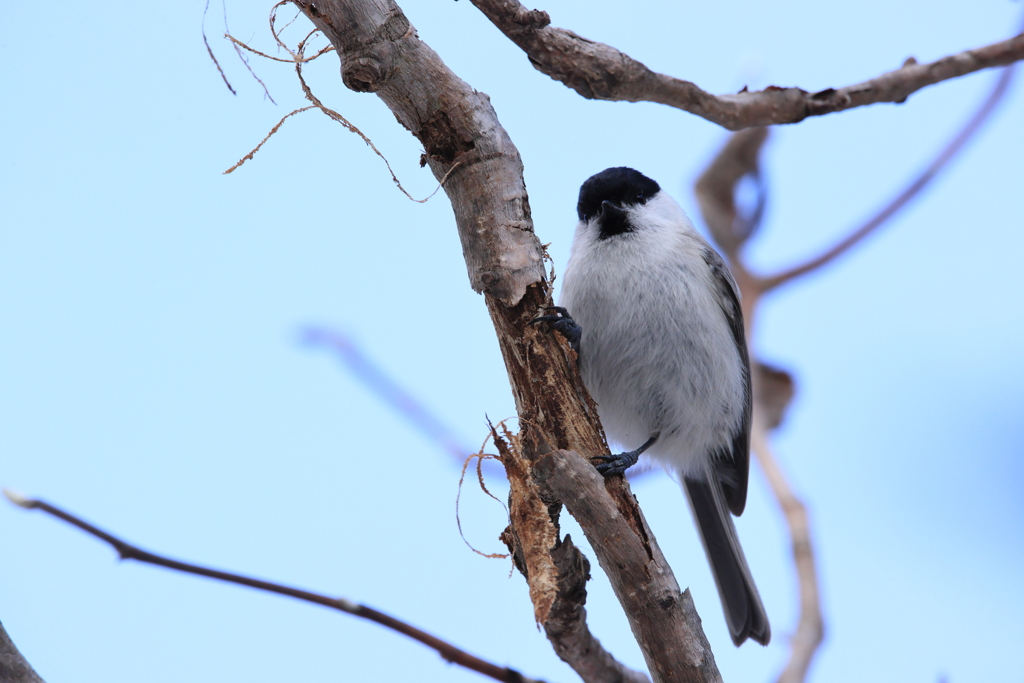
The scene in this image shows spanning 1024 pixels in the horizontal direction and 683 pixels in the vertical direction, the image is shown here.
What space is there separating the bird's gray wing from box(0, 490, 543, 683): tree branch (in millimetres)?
1304

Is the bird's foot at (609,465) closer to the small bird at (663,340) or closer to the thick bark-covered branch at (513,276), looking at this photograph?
the thick bark-covered branch at (513,276)

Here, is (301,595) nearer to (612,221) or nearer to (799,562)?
(612,221)

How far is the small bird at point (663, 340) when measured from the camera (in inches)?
63.2

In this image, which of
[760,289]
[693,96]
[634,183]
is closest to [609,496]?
[693,96]

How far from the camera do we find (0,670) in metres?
0.69

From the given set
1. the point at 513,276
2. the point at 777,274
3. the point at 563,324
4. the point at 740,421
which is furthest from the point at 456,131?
the point at 777,274

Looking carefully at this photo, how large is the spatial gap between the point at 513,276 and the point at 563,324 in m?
0.29

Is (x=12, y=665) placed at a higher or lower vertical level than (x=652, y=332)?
lower

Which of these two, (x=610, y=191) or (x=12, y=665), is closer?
(x=12, y=665)

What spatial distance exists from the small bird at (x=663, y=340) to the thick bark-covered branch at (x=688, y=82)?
61cm

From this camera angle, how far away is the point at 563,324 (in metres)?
1.38

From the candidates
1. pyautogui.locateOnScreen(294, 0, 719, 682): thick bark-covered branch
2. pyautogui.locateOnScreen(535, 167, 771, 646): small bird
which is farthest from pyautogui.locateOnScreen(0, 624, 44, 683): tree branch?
pyautogui.locateOnScreen(535, 167, 771, 646): small bird

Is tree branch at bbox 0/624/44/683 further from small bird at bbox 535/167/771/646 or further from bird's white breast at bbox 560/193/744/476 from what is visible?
bird's white breast at bbox 560/193/744/476

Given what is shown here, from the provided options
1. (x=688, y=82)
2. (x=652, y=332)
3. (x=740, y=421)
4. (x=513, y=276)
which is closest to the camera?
(x=688, y=82)
